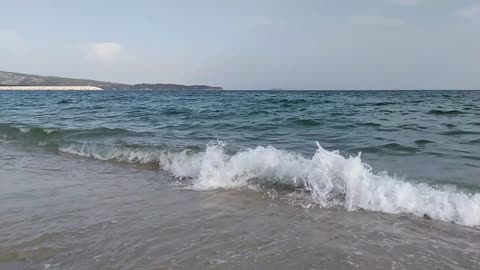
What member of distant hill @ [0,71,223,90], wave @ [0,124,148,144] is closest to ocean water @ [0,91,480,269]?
wave @ [0,124,148,144]

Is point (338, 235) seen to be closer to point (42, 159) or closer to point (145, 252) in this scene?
point (145, 252)

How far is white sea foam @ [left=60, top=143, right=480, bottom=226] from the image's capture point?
5.71 metres

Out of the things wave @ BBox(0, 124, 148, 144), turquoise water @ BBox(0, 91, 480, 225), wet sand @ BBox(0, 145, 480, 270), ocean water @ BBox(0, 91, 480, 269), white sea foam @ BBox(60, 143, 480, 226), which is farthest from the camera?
wave @ BBox(0, 124, 148, 144)

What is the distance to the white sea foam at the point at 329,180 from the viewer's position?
5707 mm

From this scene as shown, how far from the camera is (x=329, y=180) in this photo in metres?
6.67

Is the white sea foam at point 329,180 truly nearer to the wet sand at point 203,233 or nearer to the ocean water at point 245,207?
the ocean water at point 245,207

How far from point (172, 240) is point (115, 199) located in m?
2.14

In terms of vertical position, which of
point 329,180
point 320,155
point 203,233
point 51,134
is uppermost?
point 320,155

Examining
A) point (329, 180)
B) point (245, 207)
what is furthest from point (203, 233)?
point (329, 180)

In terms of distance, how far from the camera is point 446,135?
12.1 meters

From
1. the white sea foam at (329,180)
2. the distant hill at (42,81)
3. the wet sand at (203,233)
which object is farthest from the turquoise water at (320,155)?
the distant hill at (42,81)

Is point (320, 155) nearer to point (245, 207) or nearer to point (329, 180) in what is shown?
point (329, 180)

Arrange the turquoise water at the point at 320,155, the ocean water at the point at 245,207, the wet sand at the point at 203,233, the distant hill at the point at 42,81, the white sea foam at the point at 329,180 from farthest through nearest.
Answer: the distant hill at the point at 42,81
the turquoise water at the point at 320,155
the white sea foam at the point at 329,180
the ocean water at the point at 245,207
the wet sand at the point at 203,233

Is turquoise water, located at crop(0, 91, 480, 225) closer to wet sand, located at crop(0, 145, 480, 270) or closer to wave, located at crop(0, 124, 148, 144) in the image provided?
wave, located at crop(0, 124, 148, 144)
